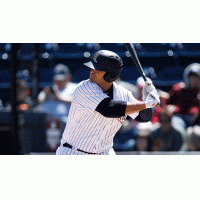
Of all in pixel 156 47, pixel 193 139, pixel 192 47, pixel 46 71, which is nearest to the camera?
pixel 193 139

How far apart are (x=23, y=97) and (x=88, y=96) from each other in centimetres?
230

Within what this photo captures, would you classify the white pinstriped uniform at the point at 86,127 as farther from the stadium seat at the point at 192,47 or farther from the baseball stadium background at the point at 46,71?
the stadium seat at the point at 192,47

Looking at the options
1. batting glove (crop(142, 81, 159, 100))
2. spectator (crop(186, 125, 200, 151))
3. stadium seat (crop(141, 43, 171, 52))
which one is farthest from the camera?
stadium seat (crop(141, 43, 171, 52))

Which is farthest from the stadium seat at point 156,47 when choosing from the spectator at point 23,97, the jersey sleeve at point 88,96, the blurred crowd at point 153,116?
the jersey sleeve at point 88,96

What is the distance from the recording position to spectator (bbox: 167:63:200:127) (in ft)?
13.9

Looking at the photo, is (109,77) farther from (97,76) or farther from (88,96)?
(88,96)

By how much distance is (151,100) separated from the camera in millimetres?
2594

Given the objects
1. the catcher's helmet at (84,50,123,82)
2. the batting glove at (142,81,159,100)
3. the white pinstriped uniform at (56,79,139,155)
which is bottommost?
the white pinstriped uniform at (56,79,139,155)

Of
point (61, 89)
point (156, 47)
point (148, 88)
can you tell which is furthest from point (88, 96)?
point (156, 47)

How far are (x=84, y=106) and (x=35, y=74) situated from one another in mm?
2656

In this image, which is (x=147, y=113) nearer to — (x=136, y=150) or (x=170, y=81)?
(x=136, y=150)

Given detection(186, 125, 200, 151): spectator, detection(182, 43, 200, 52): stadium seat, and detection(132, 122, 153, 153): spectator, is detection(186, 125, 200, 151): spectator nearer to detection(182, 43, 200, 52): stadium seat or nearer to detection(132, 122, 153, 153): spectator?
detection(132, 122, 153, 153): spectator

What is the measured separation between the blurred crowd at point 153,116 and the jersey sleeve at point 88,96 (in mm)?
1725

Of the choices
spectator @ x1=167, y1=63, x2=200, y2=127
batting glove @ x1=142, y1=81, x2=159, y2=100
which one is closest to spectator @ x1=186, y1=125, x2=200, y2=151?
spectator @ x1=167, y1=63, x2=200, y2=127
